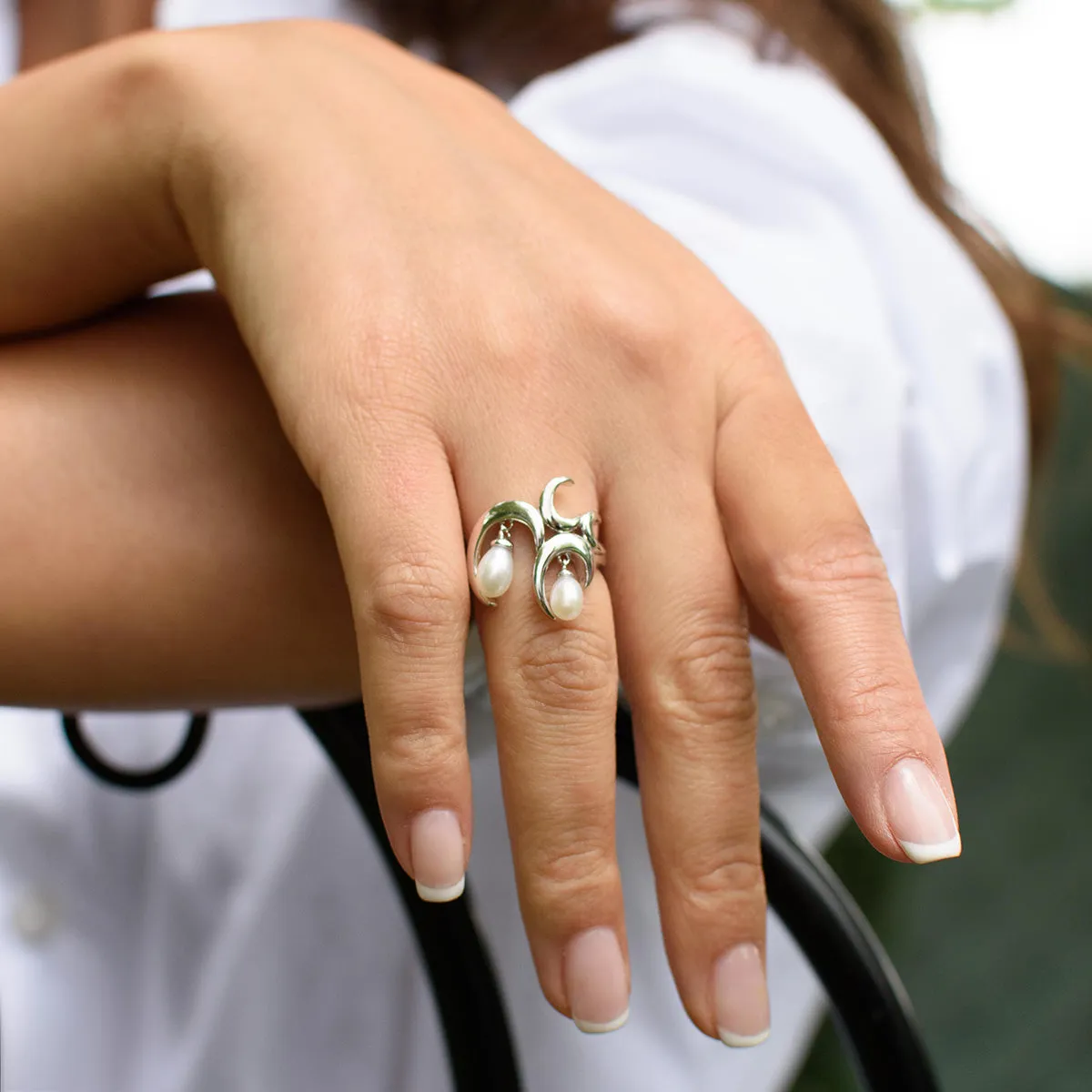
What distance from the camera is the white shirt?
68cm

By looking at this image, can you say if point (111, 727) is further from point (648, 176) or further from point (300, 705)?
point (648, 176)

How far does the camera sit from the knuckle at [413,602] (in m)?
0.43

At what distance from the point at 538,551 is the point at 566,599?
23 millimetres

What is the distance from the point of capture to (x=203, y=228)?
1.73ft

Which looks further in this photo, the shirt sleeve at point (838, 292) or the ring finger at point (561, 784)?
the shirt sleeve at point (838, 292)

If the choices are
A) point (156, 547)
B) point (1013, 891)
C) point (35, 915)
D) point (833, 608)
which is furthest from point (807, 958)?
point (1013, 891)

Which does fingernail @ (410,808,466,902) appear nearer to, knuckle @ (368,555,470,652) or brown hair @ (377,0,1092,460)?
knuckle @ (368,555,470,652)

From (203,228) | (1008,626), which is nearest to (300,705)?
(203,228)

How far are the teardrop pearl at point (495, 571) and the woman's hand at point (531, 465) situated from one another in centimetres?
1

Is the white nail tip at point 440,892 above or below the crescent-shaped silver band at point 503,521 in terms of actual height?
below

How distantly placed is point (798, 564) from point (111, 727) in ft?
1.74

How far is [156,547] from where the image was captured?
1.67 ft

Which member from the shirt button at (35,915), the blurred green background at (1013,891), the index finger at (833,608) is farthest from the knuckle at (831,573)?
the blurred green background at (1013,891)

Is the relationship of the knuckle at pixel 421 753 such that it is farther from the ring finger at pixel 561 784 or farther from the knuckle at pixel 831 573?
the knuckle at pixel 831 573
